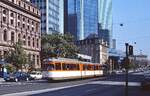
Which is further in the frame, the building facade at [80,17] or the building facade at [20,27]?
the building facade at [80,17]

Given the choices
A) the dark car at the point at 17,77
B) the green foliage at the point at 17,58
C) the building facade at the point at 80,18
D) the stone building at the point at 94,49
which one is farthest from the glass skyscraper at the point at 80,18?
the dark car at the point at 17,77

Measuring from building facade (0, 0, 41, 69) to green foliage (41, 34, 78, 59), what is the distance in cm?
246

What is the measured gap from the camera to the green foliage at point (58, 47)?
115 m

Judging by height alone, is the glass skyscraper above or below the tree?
above

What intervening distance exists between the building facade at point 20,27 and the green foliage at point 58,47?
96.7 inches

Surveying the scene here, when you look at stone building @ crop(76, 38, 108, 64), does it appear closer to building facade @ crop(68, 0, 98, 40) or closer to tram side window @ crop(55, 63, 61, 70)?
building facade @ crop(68, 0, 98, 40)

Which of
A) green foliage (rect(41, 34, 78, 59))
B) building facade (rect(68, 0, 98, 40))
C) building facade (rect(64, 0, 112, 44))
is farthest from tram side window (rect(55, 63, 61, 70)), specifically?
building facade (rect(68, 0, 98, 40))

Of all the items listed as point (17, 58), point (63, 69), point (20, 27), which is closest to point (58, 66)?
point (63, 69)

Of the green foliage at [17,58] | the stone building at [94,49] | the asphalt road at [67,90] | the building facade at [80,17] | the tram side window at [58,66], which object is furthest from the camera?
the stone building at [94,49]

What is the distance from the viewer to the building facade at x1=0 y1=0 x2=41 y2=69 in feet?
312

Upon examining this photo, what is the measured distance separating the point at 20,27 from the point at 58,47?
15.1 meters

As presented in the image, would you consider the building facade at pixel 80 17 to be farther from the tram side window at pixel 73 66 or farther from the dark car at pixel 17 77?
the tram side window at pixel 73 66

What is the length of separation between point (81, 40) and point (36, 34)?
67.4m

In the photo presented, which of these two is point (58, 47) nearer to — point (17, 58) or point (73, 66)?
point (17, 58)
